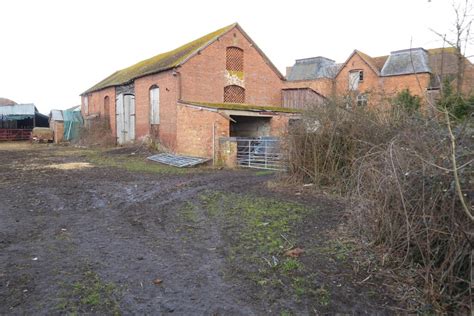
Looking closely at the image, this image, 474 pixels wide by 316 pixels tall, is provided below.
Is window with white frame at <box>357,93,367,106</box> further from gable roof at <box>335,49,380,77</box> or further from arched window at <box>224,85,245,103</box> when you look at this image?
gable roof at <box>335,49,380,77</box>

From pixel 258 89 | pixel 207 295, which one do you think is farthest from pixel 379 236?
pixel 258 89

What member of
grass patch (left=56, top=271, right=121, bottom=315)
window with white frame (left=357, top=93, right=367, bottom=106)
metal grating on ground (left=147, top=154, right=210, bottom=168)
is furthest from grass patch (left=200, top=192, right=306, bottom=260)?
metal grating on ground (left=147, top=154, right=210, bottom=168)

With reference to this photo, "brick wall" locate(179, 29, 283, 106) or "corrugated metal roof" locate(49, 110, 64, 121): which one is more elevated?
"brick wall" locate(179, 29, 283, 106)

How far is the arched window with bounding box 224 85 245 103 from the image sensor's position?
22.0 metres

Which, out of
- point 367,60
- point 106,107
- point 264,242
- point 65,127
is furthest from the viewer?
point 367,60

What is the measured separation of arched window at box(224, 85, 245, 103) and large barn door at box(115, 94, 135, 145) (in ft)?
23.8

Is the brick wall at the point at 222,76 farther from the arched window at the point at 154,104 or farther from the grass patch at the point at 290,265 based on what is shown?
the grass patch at the point at 290,265

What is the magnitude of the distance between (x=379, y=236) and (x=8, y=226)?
6.36m

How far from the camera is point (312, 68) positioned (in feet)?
139

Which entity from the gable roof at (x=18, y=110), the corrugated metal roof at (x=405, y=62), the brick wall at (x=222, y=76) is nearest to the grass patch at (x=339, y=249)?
the brick wall at (x=222, y=76)

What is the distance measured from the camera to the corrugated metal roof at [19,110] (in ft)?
126

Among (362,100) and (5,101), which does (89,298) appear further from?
(5,101)

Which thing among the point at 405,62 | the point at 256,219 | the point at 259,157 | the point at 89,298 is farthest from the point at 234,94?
the point at 89,298

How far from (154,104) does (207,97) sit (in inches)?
139
